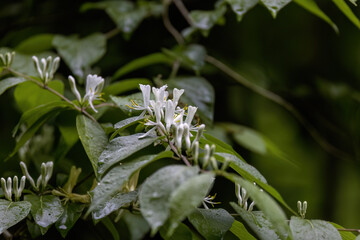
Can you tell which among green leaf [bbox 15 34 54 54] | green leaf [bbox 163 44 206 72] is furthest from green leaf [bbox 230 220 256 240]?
green leaf [bbox 15 34 54 54]

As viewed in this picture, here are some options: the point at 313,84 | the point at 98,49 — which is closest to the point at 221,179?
the point at 98,49

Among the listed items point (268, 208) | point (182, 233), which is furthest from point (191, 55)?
point (268, 208)

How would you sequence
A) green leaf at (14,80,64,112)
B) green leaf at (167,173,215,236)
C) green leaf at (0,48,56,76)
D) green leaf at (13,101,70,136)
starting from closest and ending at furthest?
green leaf at (167,173,215,236), green leaf at (13,101,70,136), green leaf at (14,80,64,112), green leaf at (0,48,56,76)

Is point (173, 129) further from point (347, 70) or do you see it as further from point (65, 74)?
point (347, 70)

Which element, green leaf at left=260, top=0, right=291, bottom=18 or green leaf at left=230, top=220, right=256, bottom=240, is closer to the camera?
green leaf at left=230, top=220, right=256, bottom=240

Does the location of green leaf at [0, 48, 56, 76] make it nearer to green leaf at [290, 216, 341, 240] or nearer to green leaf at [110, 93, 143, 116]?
green leaf at [110, 93, 143, 116]

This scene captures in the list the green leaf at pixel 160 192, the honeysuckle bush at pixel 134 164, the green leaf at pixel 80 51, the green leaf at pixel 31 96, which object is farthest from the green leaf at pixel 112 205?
the green leaf at pixel 80 51
